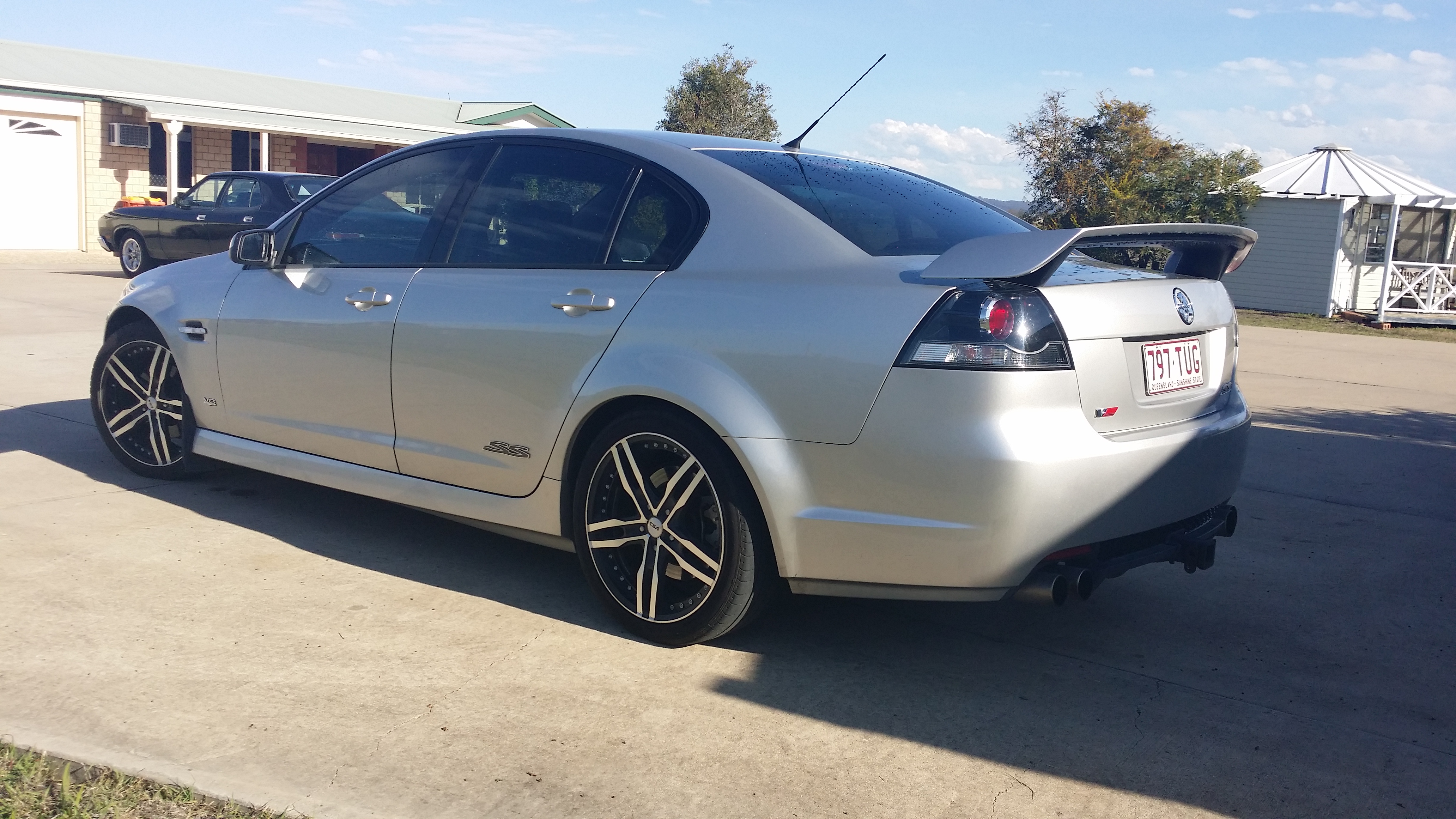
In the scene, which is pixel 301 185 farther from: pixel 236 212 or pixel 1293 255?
pixel 1293 255

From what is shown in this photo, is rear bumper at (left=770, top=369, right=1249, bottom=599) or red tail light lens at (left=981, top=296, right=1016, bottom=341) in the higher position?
red tail light lens at (left=981, top=296, right=1016, bottom=341)

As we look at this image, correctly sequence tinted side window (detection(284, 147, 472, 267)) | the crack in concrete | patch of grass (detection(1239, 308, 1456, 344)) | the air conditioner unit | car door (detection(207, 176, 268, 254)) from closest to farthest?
the crack in concrete < tinted side window (detection(284, 147, 472, 267)) < car door (detection(207, 176, 268, 254)) < patch of grass (detection(1239, 308, 1456, 344)) < the air conditioner unit

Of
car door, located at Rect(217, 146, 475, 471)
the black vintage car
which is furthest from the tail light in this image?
the black vintage car

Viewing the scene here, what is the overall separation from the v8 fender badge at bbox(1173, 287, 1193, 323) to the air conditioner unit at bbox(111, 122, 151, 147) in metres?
25.9

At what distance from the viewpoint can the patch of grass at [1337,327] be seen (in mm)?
20438

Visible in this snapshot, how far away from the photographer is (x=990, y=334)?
3225mm

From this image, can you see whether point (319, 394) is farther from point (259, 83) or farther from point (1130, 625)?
point (259, 83)

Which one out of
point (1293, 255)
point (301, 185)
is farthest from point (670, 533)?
point (1293, 255)

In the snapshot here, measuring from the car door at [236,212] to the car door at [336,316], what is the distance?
1209 centimetres

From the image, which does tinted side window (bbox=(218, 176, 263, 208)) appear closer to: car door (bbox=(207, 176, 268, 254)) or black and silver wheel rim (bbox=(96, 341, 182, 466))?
car door (bbox=(207, 176, 268, 254))

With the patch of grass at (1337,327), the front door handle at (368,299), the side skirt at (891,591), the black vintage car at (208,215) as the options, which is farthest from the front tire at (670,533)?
the patch of grass at (1337,327)

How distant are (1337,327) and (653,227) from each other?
20.6 meters

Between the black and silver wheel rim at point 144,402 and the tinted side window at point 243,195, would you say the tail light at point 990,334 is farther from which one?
the tinted side window at point 243,195

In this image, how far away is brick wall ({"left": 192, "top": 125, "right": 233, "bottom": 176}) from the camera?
2778 centimetres
